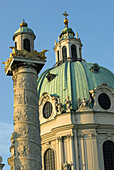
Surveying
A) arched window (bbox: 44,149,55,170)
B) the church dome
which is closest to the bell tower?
arched window (bbox: 44,149,55,170)

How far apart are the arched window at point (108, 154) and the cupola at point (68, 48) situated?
40.2 ft

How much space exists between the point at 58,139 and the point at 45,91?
641cm

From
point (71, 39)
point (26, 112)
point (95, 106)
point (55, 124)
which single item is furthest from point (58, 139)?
point (26, 112)

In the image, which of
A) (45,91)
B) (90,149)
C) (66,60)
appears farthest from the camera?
(66,60)

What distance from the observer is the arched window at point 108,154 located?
133 ft

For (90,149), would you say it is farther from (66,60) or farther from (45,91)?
(66,60)

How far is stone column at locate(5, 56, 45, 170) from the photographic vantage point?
Answer: 23.5 metres

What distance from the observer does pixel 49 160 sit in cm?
4212

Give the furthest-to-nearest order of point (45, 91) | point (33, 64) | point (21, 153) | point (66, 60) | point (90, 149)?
point (66, 60)
point (45, 91)
point (90, 149)
point (33, 64)
point (21, 153)

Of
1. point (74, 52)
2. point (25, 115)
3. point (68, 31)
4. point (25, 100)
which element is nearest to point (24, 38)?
point (25, 100)

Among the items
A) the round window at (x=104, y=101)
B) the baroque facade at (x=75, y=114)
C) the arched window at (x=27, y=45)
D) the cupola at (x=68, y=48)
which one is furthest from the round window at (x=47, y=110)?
the arched window at (x=27, y=45)

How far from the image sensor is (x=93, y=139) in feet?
134

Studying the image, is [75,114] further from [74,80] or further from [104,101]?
[74,80]

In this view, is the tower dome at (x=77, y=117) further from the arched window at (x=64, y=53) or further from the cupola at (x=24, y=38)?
the cupola at (x=24, y=38)
